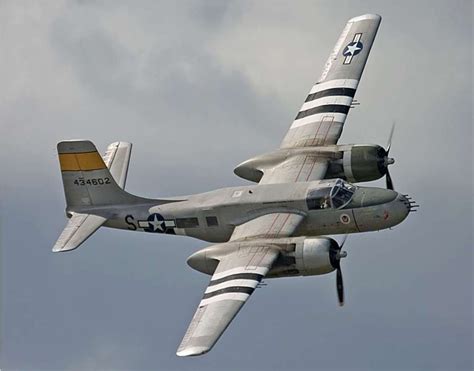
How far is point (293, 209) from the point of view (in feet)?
284

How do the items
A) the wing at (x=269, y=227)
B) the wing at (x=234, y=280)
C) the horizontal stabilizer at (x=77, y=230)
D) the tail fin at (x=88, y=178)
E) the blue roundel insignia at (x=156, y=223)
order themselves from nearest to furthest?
the wing at (x=234, y=280) → the wing at (x=269, y=227) → the horizontal stabilizer at (x=77, y=230) → the blue roundel insignia at (x=156, y=223) → the tail fin at (x=88, y=178)

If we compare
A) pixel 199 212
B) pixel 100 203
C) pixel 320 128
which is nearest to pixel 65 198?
pixel 100 203

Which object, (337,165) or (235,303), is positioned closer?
(235,303)

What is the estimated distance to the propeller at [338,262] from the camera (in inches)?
3228

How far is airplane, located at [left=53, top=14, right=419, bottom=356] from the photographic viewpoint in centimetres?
8200

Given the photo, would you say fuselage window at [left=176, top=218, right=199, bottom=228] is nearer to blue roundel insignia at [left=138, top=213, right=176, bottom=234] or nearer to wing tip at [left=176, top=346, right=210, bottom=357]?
blue roundel insignia at [left=138, top=213, right=176, bottom=234]

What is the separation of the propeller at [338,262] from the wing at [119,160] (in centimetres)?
1426

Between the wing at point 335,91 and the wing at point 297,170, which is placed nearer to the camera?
the wing at point 297,170

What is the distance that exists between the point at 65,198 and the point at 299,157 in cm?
1261

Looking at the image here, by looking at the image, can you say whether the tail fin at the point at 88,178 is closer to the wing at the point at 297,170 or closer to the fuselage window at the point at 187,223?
the fuselage window at the point at 187,223

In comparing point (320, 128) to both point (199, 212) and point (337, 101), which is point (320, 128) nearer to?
point (337, 101)

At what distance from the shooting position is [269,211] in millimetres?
86750

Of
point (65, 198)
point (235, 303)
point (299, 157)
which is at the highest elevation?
point (299, 157)

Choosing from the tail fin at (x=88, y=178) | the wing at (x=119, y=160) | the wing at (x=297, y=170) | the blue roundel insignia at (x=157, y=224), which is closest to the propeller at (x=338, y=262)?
the wing at (x=297, y=170)
